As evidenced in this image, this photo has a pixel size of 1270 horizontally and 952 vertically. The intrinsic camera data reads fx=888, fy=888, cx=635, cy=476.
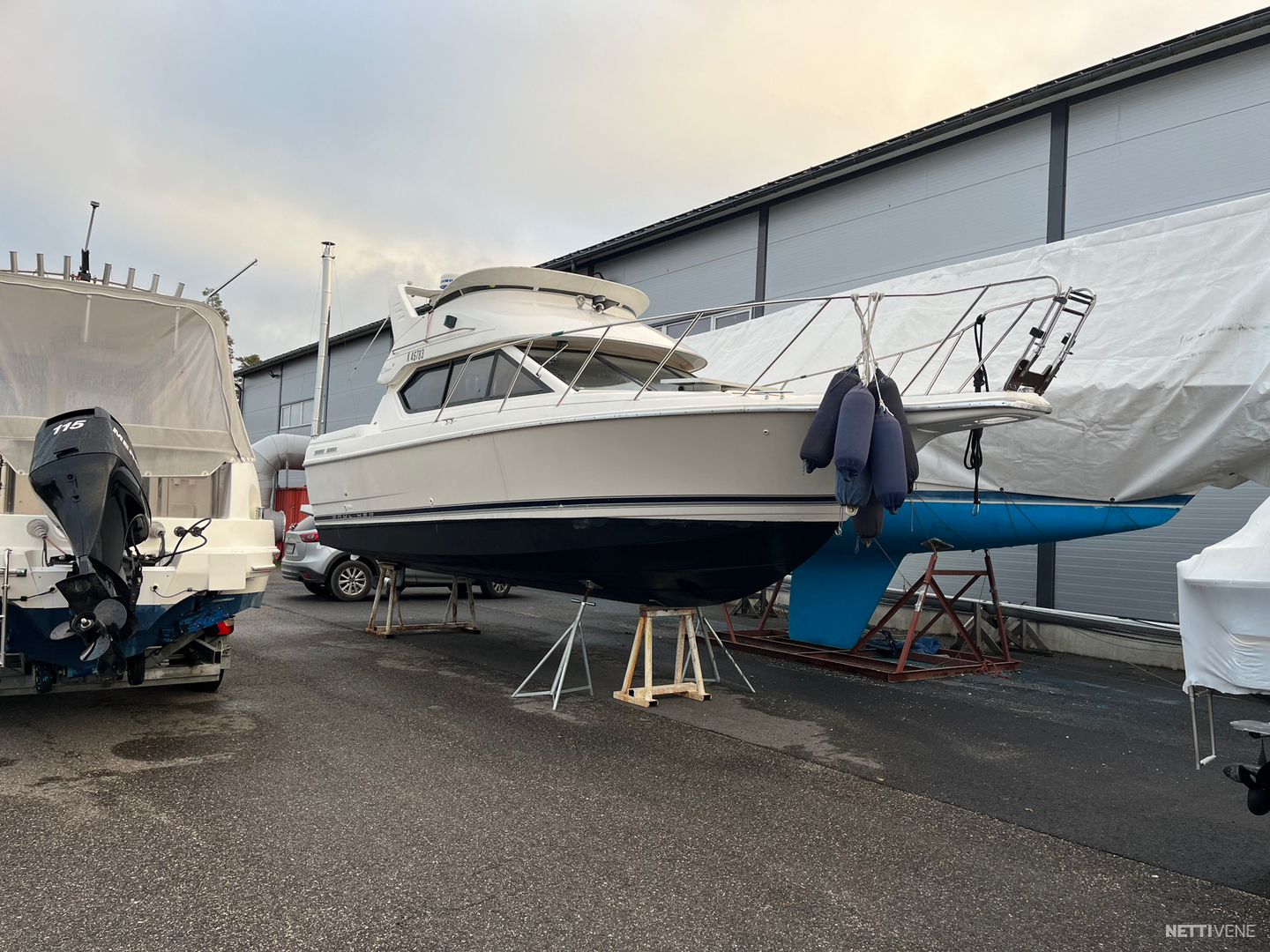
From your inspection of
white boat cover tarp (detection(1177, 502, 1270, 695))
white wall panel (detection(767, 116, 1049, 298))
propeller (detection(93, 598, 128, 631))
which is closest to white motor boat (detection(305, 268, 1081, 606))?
white boat cover tarp (detection(1177, 502, 1270, 695))

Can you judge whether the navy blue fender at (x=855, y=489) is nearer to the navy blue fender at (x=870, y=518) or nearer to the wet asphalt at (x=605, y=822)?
the navy blue fender at (x=870, y=518)

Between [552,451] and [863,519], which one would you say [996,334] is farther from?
[552,451]

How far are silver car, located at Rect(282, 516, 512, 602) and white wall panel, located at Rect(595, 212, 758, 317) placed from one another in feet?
18.8

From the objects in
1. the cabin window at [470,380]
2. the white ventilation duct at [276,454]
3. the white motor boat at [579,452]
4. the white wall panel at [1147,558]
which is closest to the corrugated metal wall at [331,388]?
the white ventilation duct at [276,454]

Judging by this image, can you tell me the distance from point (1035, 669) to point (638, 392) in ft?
15.5

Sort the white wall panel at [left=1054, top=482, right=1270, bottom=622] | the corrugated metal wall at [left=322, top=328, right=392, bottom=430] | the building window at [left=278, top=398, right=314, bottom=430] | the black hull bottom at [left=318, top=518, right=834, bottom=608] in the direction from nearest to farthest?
the black hull bottom at [left=318, top=518, right=834, bottom=608] < the white wall panel at [left=1054, top=482, right=1270, bottom=622] < the corrugated metal wall at [left=322, top=328, right=392, bottom=430] < the building window at [left=278, top=398, right=314, bottom=430]

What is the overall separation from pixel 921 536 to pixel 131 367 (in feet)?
20.7

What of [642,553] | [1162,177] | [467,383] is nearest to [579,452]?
[642,553]

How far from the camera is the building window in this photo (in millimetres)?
25502

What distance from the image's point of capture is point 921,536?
26.3ft

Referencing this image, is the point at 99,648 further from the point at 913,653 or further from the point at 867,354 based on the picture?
the point at 913,653

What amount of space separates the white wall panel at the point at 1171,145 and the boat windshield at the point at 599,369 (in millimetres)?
5943

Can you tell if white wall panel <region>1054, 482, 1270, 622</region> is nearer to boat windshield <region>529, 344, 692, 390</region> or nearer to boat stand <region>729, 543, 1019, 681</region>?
boat stand <region>729, 543, 1019, 681</region>

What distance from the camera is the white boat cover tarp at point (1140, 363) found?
20.5 ft
